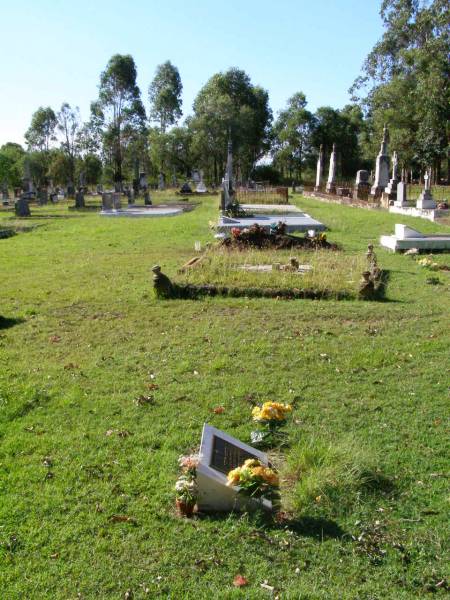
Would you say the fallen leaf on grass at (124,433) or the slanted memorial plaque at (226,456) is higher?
the slanted memorial plaque at (226,456)

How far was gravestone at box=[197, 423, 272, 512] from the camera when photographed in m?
3.32

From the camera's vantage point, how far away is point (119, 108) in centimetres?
5678

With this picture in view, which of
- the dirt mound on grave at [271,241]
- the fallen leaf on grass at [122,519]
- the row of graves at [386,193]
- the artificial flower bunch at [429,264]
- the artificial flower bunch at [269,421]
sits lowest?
the fallen leaf on grass at [122,519]

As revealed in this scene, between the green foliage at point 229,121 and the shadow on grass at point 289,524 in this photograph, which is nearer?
the shadow on grass at point 289,524

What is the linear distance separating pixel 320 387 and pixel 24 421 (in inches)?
106

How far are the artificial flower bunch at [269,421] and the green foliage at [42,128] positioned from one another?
220 ft

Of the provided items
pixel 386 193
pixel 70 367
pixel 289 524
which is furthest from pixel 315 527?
pixel 386 193

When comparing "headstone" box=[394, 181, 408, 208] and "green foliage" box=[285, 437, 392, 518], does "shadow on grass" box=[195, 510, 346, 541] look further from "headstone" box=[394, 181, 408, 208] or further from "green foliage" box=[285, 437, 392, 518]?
"headstone" box=[394, 181, 408, 208]

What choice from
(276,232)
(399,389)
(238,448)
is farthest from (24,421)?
(276,232)

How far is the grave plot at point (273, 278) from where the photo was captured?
28.9 ft

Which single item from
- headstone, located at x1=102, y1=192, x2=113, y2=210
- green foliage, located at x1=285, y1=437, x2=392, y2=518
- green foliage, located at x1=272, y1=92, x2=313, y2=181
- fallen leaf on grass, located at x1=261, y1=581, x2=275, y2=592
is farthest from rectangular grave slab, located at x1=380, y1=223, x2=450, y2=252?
green foliage, located at x1=272, y1=92, x2=313, y2=181

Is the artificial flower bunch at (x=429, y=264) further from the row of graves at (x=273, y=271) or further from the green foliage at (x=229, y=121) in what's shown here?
the green foliage at (x=229, y=121)

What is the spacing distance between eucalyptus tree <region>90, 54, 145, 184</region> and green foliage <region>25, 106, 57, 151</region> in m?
9.16

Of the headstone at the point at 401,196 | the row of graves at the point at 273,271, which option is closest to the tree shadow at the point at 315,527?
the row of graves at the point at 273,271
